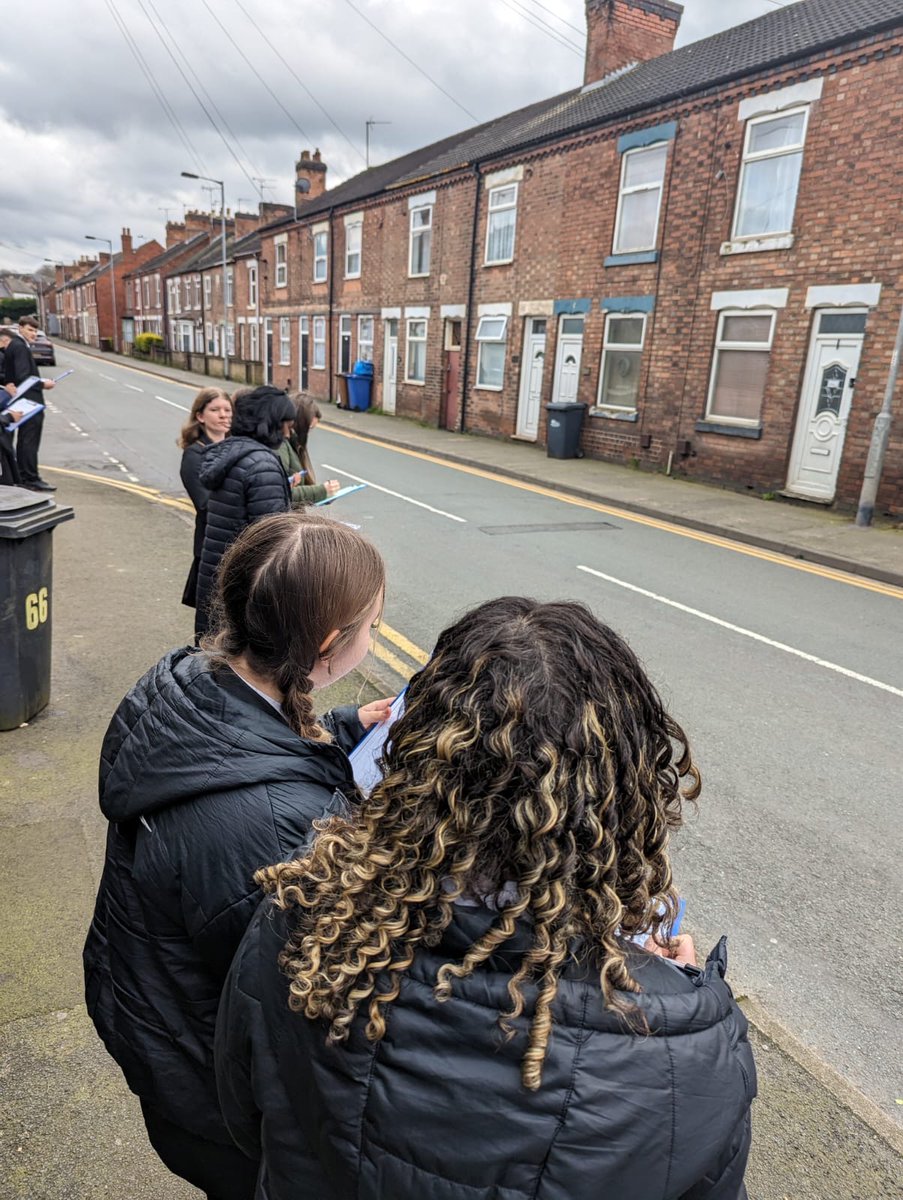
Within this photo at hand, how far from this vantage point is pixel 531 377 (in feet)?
65.4

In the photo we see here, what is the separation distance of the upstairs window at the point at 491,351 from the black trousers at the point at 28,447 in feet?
41.2

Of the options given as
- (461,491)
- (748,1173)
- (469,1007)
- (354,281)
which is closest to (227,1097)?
(469,1007)

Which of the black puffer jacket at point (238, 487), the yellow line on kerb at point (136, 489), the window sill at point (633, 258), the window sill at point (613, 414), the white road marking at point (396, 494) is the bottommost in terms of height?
the yellow line on kerb at point (136, 489)

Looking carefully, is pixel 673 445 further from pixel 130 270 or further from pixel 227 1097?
pixel 130 270

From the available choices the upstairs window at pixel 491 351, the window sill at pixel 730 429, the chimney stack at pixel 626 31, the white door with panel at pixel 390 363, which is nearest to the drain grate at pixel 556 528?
the window sill at pixel 730 429

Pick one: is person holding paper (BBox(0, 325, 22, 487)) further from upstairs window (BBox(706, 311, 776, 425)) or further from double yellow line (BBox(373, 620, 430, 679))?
upstairs window (BBox(706, 311, 776, 425))

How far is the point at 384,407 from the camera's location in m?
26.9

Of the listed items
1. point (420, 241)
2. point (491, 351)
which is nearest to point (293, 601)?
point (491, 351)

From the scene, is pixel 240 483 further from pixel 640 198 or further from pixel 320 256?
pixel 320 256

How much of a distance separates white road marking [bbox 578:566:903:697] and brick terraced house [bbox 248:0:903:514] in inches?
239

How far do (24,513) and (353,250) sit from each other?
2684 centimetres

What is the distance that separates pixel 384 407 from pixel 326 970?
2674cm

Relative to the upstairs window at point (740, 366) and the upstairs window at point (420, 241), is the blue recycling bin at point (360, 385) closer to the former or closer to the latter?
the upstairs window at point (420, 241)

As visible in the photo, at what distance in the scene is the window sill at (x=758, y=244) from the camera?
1341 cm
